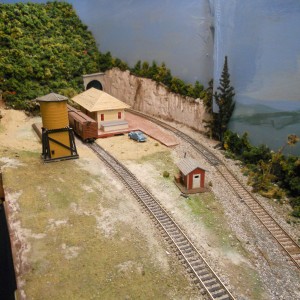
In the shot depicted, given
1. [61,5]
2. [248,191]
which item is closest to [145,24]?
[61,5]

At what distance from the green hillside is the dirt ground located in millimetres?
16056

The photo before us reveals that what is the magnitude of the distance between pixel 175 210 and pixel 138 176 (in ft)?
16.4

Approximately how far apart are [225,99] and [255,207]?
1112cm

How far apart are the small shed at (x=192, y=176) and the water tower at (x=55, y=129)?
919cm

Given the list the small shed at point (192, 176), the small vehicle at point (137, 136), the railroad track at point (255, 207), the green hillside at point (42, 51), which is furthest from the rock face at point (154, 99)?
the small shed at point (192, 176)

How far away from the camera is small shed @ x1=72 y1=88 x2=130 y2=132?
34.5 meters

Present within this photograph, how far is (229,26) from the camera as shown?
30.0 metres

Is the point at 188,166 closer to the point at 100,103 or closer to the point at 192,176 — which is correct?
the point at 192,176

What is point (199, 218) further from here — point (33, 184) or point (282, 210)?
point (33, 184)

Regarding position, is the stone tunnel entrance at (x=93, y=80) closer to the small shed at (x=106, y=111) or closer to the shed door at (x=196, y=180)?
the small shed at (x=106, y=111)

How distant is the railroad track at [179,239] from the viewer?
51.8 feet

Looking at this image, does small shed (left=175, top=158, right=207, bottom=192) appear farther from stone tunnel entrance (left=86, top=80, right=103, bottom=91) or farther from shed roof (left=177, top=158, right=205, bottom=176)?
stone tunnel entrance (left=86, top=80, right=103, bottom=91)

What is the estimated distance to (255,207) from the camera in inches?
904

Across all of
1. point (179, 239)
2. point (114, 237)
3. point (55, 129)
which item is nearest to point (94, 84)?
point (55, 129)
